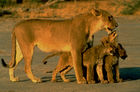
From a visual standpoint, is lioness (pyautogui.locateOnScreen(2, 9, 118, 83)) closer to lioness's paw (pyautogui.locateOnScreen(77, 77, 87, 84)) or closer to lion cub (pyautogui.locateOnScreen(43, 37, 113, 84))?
lion cub (pyautogui.locateOnScreen(43, 37, 113, 84))

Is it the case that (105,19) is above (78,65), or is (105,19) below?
above

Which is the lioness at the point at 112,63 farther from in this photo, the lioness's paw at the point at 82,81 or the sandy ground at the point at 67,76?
the lioness's paw at the point at 82,81

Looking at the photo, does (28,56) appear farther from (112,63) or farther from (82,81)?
(112,63)

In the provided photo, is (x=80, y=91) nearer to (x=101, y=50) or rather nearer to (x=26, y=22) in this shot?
(x=101, y=50)

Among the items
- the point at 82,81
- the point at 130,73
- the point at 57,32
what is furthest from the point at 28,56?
the point at 130,73

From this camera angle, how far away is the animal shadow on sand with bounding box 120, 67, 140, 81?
1282 centimetres

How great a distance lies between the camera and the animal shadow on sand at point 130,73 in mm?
12823

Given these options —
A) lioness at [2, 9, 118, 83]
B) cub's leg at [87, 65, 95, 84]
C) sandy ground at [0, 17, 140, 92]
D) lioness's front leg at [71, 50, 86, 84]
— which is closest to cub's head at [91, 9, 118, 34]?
lioness at [2, 9, 118, 83]

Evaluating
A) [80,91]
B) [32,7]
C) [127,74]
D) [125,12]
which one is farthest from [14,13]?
[80,91]

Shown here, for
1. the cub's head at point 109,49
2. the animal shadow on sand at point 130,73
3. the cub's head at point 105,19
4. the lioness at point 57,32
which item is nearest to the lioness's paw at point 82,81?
the lioness at point 57,32

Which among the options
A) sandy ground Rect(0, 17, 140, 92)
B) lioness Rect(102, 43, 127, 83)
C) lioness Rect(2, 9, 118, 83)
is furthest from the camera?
lioness Rect(2, 9, 118, 83)

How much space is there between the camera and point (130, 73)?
13469 millimetres

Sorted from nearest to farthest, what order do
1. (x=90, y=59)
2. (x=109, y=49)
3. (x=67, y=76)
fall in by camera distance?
(x=90, y=59), (x=109, y=49), (x=67, y=76)

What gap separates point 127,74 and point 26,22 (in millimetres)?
3116
